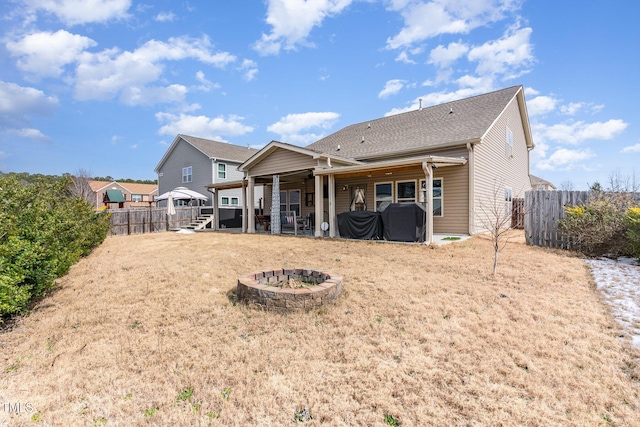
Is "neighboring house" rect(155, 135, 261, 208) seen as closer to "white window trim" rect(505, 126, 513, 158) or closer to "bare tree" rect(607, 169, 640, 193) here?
"white window trim" rect(505, 126, 513, 158)

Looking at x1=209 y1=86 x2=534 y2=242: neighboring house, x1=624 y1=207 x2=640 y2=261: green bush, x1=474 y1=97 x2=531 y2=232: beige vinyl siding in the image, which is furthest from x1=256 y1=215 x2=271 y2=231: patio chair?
x1=624 y1=207 x2=640 y2=261: green bush

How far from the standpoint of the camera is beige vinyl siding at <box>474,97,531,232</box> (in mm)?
11422

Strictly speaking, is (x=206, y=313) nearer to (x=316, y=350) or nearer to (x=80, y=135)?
(x=316, y=350)

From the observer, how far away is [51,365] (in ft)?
9.71

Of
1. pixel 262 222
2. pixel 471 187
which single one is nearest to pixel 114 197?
pixel 262 222

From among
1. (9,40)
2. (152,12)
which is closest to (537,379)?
(152,12)

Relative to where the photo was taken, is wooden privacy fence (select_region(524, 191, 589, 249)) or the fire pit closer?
the fire pit

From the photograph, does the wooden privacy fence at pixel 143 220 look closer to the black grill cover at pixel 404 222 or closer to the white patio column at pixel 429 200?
the black grill cover at pixel 404 222

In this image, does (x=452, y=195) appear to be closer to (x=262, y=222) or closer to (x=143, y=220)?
(x=262, y=222)

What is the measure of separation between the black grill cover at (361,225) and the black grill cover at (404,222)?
0.26 metres

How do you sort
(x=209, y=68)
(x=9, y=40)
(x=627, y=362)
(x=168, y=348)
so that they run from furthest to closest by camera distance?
(x=209, y=68), (x=9, y=40), (x=168, y=348), (x=627, y=362)

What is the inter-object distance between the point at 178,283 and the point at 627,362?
5.94 meters

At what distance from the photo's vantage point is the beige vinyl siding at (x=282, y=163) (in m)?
11.7

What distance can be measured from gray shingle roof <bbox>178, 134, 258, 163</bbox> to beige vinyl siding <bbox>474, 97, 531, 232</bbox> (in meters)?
16.7
